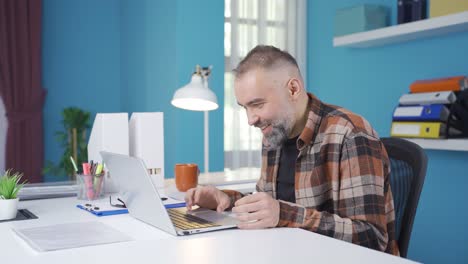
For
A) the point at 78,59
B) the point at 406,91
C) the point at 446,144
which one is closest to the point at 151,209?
the point at 446,144

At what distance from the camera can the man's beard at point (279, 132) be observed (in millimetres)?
1474

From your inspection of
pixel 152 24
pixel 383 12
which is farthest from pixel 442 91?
pixel 152 24

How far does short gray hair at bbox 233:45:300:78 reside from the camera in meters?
1.44

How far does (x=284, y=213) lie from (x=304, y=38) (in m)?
2.96

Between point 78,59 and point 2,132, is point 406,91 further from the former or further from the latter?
point 2,132

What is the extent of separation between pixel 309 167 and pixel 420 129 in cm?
136

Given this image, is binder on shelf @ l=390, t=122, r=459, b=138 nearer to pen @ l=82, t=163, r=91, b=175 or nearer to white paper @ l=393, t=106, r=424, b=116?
white paper @ l=393, t=106, r=424, b=116

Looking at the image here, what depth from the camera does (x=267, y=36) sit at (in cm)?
416

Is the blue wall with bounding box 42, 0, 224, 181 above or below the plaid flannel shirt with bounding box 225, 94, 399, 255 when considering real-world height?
above

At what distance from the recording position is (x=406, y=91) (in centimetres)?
299

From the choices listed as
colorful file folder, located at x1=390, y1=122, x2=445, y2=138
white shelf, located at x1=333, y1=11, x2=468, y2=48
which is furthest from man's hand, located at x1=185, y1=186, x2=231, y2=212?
white shelf, located at x1=333, y1=11, x2=468, y2=48

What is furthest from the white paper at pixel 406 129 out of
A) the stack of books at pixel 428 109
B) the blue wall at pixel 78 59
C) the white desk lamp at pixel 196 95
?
the blue wall at pixel 78 59

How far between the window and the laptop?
2.63 metres

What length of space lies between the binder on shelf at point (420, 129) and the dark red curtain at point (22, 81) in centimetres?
306
